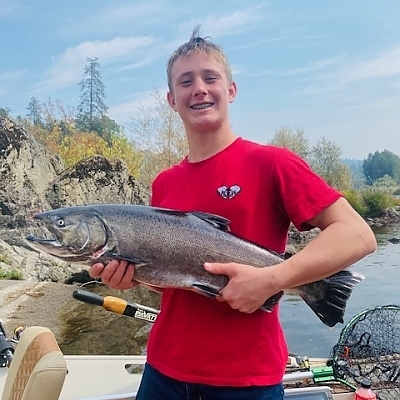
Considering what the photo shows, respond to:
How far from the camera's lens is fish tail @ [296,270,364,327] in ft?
6.88

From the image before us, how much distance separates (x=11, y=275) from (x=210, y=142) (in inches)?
608

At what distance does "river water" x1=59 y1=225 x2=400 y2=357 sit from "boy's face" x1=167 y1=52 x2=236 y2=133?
681 centimetres

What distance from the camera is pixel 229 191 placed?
2.03 m

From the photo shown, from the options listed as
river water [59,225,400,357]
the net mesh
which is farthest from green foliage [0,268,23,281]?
the net mesh

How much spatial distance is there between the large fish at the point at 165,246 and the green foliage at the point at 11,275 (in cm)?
1490

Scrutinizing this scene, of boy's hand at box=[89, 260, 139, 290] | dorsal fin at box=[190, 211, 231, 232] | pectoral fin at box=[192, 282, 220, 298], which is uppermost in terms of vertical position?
dorsal fin at box=[190, 211, 231, 232]

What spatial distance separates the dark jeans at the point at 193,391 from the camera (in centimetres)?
190

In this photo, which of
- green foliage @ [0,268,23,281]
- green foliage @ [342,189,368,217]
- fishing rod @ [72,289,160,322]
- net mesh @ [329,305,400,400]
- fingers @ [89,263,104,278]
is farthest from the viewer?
green foliage @ [342,189,368,217]

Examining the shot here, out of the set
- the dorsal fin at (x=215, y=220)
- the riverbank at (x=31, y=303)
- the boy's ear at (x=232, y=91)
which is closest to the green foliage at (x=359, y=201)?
the riverbank at (x=31, y=303)

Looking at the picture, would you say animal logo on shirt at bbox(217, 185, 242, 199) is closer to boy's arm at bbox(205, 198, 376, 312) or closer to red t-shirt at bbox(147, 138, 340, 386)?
red t-shirt at bbox(147, 138, 340, 386)

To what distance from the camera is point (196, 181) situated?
7.00 feet

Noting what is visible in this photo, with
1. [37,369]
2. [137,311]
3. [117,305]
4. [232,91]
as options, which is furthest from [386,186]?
[37,369]

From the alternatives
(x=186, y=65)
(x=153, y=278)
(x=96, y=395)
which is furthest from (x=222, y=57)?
(x=96, y=395)

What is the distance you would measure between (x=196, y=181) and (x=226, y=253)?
339 millimetres
